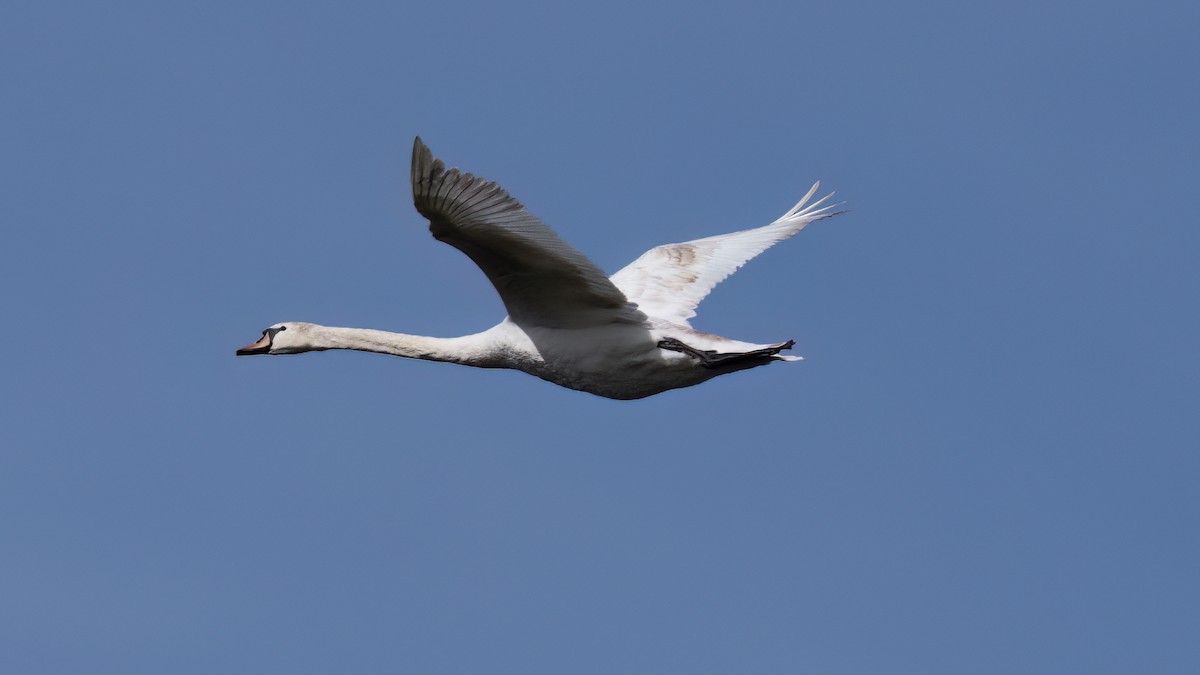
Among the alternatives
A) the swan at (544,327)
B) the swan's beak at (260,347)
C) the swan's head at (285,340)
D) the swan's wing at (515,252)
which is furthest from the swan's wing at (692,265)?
the swan's beak at (260,347)

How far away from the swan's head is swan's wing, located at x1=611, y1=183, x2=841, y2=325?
347 centimetres

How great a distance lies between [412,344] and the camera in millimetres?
16781

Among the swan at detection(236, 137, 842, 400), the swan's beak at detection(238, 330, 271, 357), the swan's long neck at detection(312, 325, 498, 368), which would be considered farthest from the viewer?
the swan's beak at detection(238, 330, 271, 357)

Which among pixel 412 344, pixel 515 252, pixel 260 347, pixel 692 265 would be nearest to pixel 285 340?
pixel 260 347

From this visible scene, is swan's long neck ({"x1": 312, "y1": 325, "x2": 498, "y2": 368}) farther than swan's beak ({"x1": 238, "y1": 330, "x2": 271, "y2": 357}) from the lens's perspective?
No

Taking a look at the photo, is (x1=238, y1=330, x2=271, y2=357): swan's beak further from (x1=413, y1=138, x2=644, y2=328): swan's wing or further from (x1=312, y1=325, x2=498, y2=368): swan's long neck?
A: (x1=413, y1=138, x2=644, y2=328): swan's wing

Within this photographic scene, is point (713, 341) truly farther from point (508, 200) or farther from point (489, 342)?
point (508, 200)

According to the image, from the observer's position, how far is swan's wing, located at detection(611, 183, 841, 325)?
18.1 metres

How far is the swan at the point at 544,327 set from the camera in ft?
45.7

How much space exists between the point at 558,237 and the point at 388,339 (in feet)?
10.9

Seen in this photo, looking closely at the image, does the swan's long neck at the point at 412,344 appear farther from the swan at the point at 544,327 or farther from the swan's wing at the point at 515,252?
the swan's wing at the point at 515,252

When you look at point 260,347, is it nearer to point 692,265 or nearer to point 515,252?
point 515,252

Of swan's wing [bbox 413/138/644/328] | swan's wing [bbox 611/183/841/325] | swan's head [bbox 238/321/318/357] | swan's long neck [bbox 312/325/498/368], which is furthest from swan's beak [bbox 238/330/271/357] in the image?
swan's wing [bbox 611/183/841/325]

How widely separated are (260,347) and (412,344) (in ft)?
7.33
